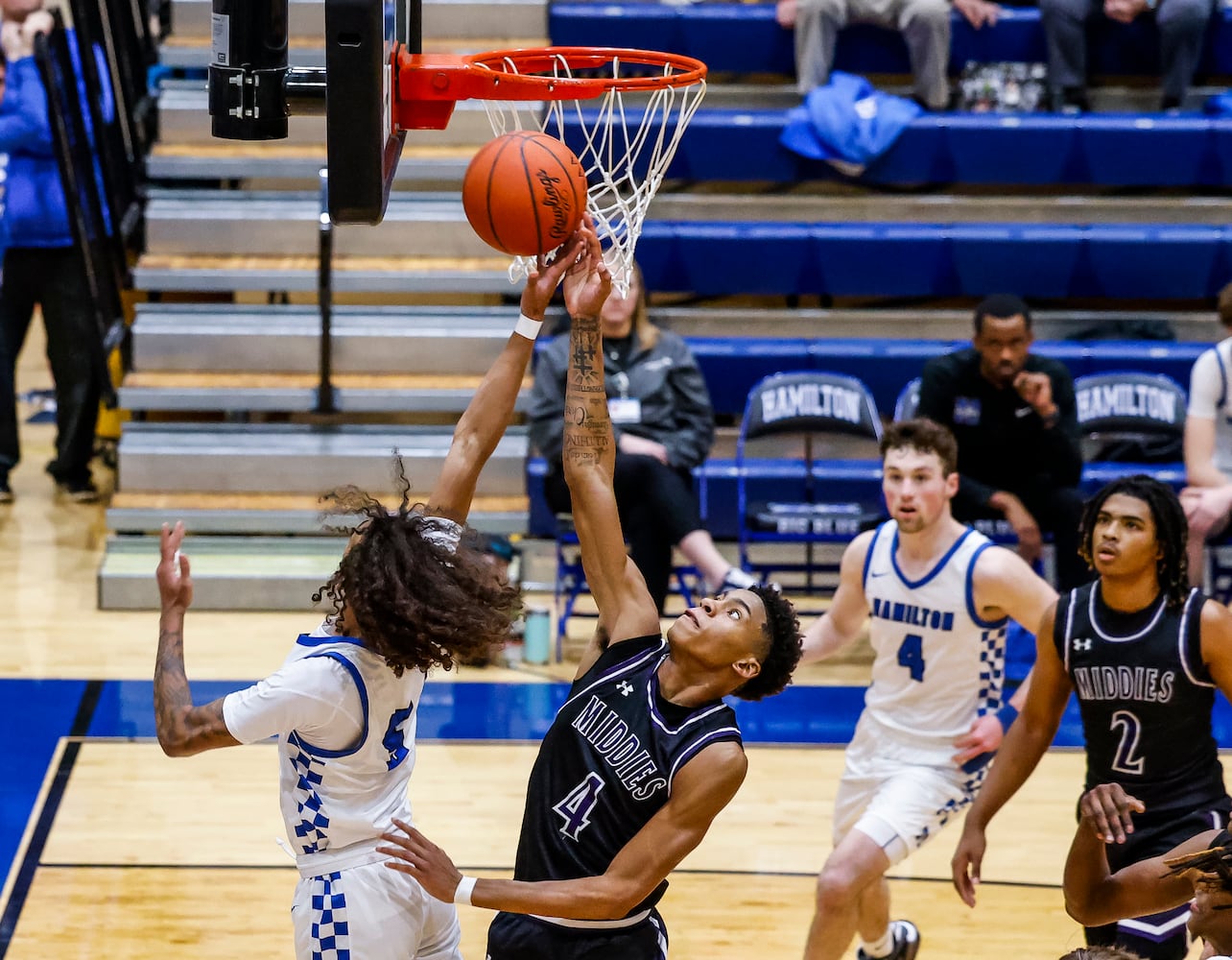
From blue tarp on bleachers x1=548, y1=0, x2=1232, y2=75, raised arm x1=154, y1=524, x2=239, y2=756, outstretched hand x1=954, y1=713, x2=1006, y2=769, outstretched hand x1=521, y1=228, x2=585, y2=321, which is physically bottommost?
outstretched hand x1=954, y1=713, x2=1006, y2=769

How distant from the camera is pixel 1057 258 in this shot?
9016 mm

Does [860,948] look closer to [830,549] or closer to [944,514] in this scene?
[944,514]

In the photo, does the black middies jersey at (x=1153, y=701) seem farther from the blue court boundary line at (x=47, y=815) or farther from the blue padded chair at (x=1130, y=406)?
the blue padded chair at (x=1130, y=406)

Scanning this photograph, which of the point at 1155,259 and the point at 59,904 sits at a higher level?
the point at 1155,259

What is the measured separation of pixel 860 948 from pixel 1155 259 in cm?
546

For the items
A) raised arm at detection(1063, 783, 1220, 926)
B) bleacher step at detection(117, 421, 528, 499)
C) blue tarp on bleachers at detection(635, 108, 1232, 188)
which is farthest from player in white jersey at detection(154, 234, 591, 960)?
blue tarp on bleachers at detection(635, 108, 1232, 188)

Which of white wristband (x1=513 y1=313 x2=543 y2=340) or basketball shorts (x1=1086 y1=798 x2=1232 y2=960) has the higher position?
white wristband (x1=513 y1=313 x2=543 y2=340)

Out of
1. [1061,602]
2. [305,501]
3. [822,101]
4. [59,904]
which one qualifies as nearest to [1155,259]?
A: [822,101]

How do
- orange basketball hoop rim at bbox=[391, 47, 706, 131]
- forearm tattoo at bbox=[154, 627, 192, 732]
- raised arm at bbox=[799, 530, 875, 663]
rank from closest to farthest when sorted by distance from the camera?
forearm tattoo at bbox=[154, 627, 192, 732]
orange basketball hoop rim at bbox=[391, 47, 706, 131]
raised arm at bbox=[799, 530, 875, 663]

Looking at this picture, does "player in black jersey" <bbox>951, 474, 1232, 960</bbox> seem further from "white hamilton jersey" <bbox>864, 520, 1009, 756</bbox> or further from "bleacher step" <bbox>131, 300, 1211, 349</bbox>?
"bleacher step" <bbox>131, 300, 1211, 349</bbox>

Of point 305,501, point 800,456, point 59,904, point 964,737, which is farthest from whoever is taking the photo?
point 800,456

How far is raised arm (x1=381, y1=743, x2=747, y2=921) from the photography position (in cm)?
318

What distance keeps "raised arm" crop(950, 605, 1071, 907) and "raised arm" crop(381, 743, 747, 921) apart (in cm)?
120

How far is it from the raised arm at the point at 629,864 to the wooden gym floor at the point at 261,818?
70.2 inches
